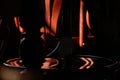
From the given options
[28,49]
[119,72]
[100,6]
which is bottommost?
[119,72]

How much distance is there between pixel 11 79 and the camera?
0.84 m

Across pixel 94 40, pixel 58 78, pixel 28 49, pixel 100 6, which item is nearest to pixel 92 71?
pixel 58 78

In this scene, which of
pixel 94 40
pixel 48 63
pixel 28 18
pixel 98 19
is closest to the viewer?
pixel 28 18

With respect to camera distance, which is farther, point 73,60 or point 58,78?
point 73,60

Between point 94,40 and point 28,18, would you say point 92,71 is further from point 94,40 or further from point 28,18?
point 94,40

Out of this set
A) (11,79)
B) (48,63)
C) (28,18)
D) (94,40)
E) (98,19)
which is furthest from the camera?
(94,40)

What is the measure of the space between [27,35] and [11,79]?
0.59 ft

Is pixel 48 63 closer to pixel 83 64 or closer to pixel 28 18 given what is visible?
pixel 83 64

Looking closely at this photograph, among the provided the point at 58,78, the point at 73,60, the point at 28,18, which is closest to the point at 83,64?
the point at 73,60

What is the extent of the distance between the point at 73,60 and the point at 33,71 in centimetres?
25

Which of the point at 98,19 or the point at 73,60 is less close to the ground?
Result: the point at 98,19

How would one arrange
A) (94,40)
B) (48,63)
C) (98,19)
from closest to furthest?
(48,63)
(98,19)
(94,40)

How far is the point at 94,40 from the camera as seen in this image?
51.4 inches

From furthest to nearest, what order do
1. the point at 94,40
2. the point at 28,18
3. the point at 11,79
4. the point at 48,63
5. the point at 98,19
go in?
the point at 94,40, the point at 98,19, the point at 48,63, the point at 11,79, the point at 28,18
